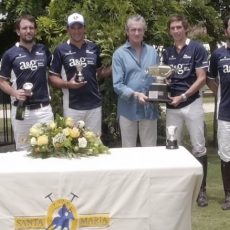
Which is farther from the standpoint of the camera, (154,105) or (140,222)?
(154,105)

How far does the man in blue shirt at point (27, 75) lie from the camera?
21.0 feet

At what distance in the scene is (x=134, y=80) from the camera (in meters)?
6.47

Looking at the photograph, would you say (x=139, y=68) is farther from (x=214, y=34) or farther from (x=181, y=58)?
(x=214, y=34)

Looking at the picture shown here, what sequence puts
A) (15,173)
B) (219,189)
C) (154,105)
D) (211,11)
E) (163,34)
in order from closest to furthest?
(15,173) < (154,105) < (219,189) < (163,34) < (211,11)

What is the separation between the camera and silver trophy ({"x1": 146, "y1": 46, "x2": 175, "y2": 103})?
6210 mm

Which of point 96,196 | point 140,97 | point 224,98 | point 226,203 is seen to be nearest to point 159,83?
point 140,97

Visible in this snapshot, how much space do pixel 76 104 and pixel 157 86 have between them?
94 cm

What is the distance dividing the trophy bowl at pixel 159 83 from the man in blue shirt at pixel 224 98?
509 mm

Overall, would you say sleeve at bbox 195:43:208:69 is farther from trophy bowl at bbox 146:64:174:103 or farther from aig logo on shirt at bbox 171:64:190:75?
trophy bowl at bbox 146:64:174:103

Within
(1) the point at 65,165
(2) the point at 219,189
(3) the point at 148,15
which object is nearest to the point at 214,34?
(3) the point at 148,15

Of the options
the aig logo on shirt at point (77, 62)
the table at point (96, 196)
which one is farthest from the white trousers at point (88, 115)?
the table at point (96, 196)

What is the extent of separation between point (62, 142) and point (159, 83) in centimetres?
184

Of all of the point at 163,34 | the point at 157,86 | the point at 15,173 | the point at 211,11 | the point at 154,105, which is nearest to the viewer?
the point at 15,173

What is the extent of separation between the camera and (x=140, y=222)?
4418mm
